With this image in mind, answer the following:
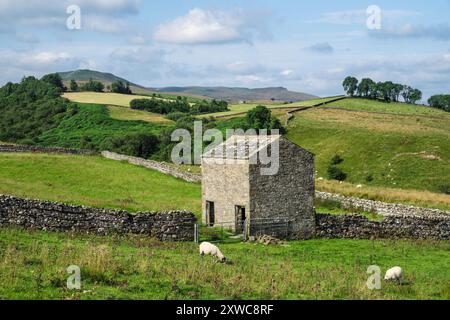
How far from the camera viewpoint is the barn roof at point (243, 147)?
94.1 feet

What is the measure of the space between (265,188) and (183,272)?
1274cm

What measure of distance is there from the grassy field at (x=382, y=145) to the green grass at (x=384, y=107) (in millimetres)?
6521

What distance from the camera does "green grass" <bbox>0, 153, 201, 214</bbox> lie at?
34.5 m

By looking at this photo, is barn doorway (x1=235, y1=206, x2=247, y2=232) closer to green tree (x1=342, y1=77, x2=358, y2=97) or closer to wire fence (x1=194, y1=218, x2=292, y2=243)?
wire fence (x1=194, y1=218, x2=292, y2=243)

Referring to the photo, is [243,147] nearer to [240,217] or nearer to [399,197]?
[240,217]

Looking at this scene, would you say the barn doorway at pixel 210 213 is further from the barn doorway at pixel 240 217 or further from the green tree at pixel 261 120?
the green tree at pixel 261 120

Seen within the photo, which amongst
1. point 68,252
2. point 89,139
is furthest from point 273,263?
point 89,139

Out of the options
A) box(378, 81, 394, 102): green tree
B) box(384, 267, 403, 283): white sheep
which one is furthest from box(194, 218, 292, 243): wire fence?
box(378, 81, 394, 102): green tree

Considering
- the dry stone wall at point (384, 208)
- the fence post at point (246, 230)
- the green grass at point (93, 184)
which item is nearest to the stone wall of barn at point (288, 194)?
the fence post at point (246, 230)

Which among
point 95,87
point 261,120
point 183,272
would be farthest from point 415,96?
point 183,272

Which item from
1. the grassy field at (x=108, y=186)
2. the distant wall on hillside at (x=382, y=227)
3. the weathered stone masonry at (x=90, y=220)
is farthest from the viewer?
the grassy field at (x=108, y=186)

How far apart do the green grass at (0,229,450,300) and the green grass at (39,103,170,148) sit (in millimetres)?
73346
